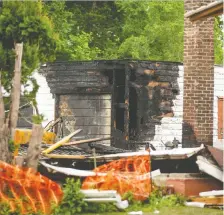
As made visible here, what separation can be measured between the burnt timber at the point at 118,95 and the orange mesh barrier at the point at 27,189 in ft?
28.5

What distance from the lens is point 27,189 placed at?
1088 centimetres

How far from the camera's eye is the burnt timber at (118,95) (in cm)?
1958

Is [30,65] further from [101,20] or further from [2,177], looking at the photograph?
[101,20]

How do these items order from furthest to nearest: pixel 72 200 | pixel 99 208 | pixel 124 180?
pixel 124 180, pixel 99 208, pixel 72 200

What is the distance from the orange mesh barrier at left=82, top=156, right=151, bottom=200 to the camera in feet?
38.4

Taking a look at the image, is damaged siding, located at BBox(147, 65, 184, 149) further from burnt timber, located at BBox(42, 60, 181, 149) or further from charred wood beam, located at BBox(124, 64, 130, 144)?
charred wood beam, located at BBox(124, 64, 130, 144)

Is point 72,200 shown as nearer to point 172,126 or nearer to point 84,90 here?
point 172,126

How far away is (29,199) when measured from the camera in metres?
10.7

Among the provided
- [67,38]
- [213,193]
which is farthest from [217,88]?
[67,38]

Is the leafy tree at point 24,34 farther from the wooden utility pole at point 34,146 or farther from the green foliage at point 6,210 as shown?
the green foliage at point 6,210

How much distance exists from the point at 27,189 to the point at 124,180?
5.90ft

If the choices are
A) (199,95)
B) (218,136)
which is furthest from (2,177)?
(218,136)

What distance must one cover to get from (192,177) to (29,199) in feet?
10.7

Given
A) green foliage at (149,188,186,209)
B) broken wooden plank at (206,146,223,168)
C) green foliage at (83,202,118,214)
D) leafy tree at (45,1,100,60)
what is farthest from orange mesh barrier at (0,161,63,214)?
leafy tree at (45,1,100,60)
